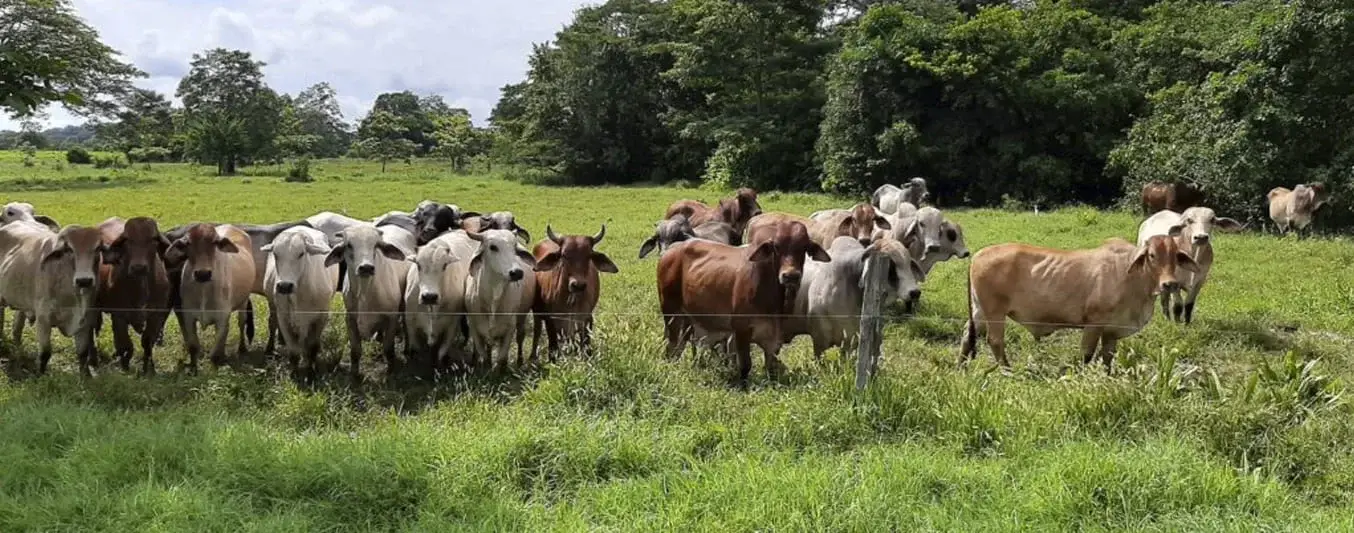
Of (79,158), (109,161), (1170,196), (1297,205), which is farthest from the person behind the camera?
(79,158)

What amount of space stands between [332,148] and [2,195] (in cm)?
4606

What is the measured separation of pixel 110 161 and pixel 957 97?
3939 cm

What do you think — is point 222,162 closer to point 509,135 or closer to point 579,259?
point 509,135

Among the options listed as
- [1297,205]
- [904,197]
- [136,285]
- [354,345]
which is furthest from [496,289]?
[1297,205]

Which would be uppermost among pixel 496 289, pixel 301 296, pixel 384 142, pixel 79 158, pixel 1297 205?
pixel 384 142

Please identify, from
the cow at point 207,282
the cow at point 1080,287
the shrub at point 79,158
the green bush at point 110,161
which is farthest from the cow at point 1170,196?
the shrub at point 79,158

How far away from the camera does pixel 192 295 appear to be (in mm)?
6875

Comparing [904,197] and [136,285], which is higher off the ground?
[904,197]

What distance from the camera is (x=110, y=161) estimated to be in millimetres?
42500

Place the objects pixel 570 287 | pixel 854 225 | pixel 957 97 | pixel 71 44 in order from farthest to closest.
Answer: pixel 71 44 → pixel 957 97 → pixel 854 225 → pixel 570 287

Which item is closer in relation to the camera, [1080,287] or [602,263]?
[1080,287]

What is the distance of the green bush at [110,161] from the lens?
41.4m

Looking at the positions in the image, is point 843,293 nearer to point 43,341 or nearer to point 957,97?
point 43,341

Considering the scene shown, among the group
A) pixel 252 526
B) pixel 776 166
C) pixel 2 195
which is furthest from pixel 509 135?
pixel 252 526
